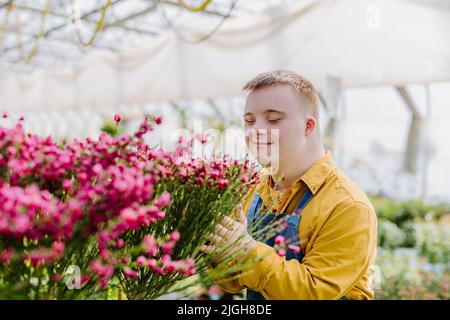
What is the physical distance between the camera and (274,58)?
287 centimetres

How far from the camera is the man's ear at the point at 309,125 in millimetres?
1087

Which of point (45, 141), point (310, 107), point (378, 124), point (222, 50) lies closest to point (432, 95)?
point (378, 124)

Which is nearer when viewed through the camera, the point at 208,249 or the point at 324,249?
the point at 208,249

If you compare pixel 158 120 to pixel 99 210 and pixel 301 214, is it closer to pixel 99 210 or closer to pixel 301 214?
pixel 99 210

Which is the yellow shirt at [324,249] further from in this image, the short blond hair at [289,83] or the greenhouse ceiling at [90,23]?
the greenhouse ceiling at [90,23]

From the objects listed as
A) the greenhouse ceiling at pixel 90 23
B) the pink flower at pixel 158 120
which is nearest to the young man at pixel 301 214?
the pink flower at pixel 158 120

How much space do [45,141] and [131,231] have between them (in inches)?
9.0

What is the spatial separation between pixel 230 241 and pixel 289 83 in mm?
395

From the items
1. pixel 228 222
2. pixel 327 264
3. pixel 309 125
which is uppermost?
pixel 309 125

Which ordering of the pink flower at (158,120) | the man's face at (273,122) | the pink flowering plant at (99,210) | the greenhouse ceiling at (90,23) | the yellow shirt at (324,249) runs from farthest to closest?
the greenhouse ceiling at (90,23), the man's face at (273,122), the yellow shirt at (324,249), the pink flower at (158,120), the pink flowering plant at (99,210)

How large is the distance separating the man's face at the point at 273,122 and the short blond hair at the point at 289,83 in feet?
0.04

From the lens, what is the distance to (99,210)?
0.64 m

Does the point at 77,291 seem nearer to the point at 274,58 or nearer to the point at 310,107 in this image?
the point at 310,107

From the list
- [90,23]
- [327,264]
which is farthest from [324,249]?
[90,23]
